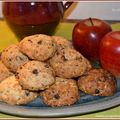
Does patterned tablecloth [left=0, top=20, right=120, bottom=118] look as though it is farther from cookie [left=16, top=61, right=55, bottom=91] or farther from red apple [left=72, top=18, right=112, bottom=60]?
red apple [left=72, top=18, right=112, bottom=60]

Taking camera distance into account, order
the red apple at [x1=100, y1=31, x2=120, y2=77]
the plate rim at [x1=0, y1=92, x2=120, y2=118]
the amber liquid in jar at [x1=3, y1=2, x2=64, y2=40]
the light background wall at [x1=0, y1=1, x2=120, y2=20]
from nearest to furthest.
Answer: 1. the plate rim at [x1=0, y1=92, x2=120, y2=118]
2. the red apple at [x1=100, y1=31, x2=120, y2=77]
3. the amber liquid in jar at [x1=3, y1=2, x2=64, y2=40]
4. the light background wall at [x1=0, y1=1, x2=120, y2=20]

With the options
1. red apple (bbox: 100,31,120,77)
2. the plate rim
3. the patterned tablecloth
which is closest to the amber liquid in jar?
the patterned tablecloth

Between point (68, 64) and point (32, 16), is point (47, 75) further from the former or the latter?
point (32, 16)

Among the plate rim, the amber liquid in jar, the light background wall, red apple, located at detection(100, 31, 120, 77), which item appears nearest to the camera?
the plate rim

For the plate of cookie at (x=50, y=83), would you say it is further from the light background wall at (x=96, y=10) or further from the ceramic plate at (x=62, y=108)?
the light background wall at (x=96, y=10)

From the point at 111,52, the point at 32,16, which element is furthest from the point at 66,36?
the point at 111,52

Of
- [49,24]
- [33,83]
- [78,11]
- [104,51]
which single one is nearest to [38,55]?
[33,83]

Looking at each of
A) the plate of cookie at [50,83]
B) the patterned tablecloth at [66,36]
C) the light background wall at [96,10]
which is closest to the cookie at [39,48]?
the plate of cookie at [50,83]
